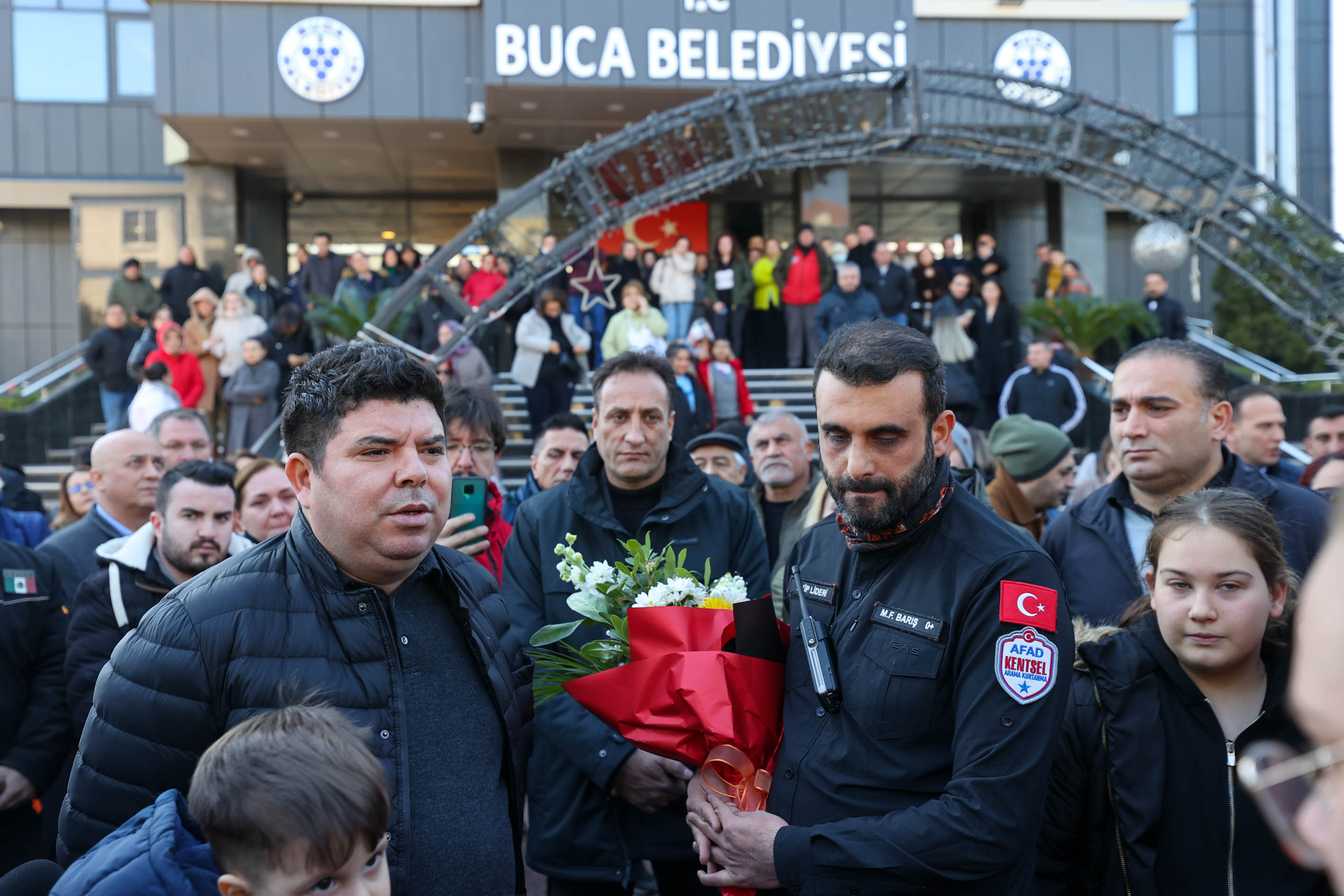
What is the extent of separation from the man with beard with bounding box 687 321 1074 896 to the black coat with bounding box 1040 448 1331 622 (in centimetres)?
128

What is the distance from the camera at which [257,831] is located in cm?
171

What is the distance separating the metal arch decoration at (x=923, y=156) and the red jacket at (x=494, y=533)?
293 inches

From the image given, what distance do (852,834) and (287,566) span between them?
132cm

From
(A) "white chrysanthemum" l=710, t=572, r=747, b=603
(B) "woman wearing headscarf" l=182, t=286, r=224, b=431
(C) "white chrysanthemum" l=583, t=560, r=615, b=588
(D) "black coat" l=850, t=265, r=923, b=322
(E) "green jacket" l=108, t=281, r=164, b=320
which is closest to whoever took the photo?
(A) "white chrysanthemum" l=710, t=572, r=747, b=603

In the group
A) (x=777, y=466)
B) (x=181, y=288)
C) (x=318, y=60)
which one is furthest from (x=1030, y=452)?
(x=318, y=60)

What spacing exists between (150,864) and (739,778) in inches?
51.5

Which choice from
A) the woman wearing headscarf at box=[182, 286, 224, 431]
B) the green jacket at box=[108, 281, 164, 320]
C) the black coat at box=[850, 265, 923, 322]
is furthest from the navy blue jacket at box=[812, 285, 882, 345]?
the green jacket at box=[108, 281, 164, 320]

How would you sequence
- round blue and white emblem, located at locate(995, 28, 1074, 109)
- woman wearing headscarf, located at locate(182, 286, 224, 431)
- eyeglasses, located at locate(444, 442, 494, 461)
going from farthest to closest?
round blue and white emblem, located at locate(995, 28, 1074, 109) → woman wearing headscarf, located at locate(182, 286, 224, 431) → eyeglasses, located at locate(444, 442, 494, 461)

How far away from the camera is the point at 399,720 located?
2.23 metres

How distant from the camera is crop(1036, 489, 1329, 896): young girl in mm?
2475

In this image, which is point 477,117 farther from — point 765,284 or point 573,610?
point 573,610

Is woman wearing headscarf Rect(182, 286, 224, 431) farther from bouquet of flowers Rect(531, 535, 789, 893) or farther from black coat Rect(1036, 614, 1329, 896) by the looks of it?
black coat Rect(1036, 614, 1329, 896)

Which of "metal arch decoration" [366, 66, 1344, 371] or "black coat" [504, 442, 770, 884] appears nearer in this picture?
"black coat" [504, 442, 770, 884]

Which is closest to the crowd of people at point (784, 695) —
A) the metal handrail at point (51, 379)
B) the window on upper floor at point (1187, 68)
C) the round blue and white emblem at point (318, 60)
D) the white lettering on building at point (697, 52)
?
the metal handrail at point (51, 379)
